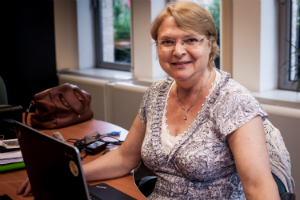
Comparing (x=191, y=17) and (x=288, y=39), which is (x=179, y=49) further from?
(x=288, y=39)

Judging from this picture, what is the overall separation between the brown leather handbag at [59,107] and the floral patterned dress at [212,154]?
1023 mm

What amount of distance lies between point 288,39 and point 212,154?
5.69ft

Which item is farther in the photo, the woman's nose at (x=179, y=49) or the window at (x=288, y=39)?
the window at (x=288, y=39)

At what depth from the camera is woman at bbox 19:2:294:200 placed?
1191mm

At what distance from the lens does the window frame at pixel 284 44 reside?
2.57 meters

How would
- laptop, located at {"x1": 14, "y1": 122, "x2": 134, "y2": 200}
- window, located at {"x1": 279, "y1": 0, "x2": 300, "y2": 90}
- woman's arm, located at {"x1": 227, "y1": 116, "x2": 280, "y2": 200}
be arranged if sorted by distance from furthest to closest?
window, located at {"x1": 279, "y1": 0, "x2": 300, "y2": 90}, woman's arm, located at {"x1": 227, "y1": 116, "x2": 280, "y2": 200}, laptop, located at {"x1": 14, "y1": 122, "x2": 134, "y2": 200}

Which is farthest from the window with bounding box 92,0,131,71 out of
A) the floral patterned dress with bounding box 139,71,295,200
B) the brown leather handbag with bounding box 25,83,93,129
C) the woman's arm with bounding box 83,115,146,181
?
the floral patterned dress with bounding box 139,71,295,200

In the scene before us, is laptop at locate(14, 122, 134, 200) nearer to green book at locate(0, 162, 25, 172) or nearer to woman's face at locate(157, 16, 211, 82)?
green book at locate(0, 162, 25, 172)

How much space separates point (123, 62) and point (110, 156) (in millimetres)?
2906

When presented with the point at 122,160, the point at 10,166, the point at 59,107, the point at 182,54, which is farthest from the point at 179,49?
the point at 59,107

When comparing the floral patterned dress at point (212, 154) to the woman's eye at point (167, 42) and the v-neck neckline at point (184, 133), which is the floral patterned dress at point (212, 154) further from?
the woman's eye at point (167, 42)

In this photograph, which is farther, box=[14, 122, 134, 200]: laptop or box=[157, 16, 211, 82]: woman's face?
box=[157, 16, 211, 82]: woman's face

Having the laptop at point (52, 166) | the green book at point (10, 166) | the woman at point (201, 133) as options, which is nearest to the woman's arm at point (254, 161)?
the woman at point (201, 133)

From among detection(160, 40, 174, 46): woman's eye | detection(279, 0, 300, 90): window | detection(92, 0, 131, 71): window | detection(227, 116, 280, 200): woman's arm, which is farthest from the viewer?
detection(92, 0, 131, 71): window
